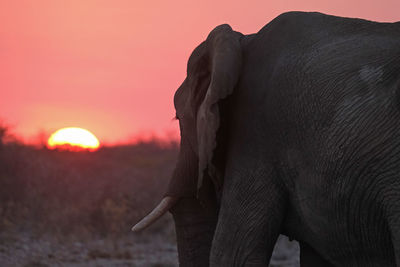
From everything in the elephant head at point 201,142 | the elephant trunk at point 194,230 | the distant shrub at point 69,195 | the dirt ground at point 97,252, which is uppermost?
the elephant head at point 201,142

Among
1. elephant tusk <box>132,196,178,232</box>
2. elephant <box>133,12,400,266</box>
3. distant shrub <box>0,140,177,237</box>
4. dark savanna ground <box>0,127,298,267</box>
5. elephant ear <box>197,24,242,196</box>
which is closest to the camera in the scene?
elephant <box>133,12,400,266</box>

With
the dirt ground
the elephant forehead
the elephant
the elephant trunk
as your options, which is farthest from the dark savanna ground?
the elephant forehead

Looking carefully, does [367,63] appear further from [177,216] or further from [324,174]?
[177,216]

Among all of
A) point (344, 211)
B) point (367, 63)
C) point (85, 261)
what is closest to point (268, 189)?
point (344, 211)

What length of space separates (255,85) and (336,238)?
0.96m

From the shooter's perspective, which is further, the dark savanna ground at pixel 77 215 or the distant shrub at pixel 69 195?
the distant shrub at pixel 69 195

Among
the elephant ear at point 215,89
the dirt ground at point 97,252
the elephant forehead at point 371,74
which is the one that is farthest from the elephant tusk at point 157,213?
the dirt ground at point 97,252

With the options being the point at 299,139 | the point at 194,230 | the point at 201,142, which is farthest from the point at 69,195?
the point at 299,139

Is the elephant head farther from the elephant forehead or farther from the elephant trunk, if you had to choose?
the elephant forehead

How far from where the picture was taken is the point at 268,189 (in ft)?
16.6

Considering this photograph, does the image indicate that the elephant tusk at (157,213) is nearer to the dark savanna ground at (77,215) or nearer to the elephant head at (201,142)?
the elephant head at (201,142)

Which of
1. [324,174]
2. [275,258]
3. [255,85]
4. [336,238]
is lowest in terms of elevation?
[275,258]

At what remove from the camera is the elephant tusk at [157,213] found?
5.82 metres

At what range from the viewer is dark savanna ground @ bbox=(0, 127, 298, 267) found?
38.0 ft
